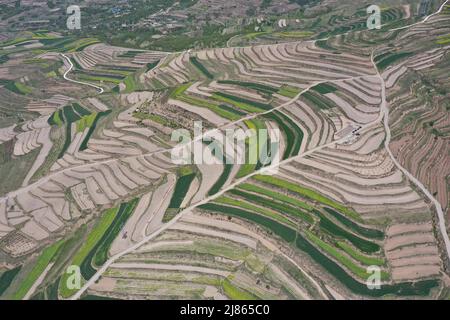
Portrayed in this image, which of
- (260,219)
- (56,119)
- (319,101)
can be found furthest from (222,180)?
(56,119)

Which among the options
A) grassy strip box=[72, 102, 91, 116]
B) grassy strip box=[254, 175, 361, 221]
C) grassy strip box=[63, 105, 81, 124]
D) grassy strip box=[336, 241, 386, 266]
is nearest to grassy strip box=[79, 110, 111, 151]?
grassy strip box=[72, 102, 91, 116]

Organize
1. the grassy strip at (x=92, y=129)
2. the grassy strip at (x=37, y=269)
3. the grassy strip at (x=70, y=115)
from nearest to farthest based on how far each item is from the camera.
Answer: the grassy strip at (x=37, y=269)
the grassy strip at (x=92, y=129)
the grassy strip at (x=70, y=115)

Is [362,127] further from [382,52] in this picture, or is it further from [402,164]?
[382,52]

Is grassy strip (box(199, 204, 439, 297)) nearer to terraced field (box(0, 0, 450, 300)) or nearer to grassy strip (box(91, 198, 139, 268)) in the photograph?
terraced field (box(0, 0, 450, 300))

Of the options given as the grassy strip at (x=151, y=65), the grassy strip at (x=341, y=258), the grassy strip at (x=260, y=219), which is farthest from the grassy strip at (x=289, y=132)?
the grassy strip at (x=151, y=65)

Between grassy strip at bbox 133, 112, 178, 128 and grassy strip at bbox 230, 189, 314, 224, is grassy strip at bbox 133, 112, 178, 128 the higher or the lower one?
the higher one

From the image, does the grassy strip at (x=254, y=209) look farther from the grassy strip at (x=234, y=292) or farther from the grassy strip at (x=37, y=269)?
the grassy strip at (x=37, y=269)

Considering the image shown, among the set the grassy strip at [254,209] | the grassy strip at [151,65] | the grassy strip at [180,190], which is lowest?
the grassy strip at [254,209]
